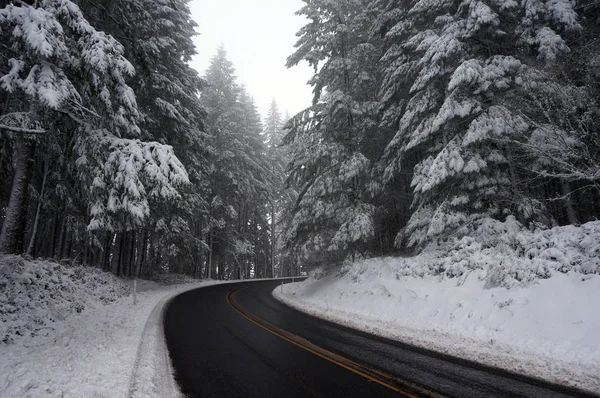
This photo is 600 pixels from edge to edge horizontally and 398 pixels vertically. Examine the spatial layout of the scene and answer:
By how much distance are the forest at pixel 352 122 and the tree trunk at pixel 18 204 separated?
0.14 feet

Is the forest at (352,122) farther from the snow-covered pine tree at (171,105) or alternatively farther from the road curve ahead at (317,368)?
the road curve ahead at (317,368)

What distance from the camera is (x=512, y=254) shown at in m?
10.2

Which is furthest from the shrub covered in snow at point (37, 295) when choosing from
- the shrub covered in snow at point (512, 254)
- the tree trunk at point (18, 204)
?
the shrub covered in snow at point (512, 254)

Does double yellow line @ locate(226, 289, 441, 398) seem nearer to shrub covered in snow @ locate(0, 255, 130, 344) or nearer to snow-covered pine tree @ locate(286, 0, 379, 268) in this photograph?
shrub covered in snow @ locate(0, 255, 130, 344)

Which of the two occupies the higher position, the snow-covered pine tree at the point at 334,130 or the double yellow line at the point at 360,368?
the snow-covered pine tree at the point at 334,130

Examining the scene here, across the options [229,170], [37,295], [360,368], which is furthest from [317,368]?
[229,170]

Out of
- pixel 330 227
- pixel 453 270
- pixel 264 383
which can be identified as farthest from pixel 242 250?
pixel 264 383

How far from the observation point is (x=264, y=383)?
569cm

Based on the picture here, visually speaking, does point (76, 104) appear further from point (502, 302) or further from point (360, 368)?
point (502, 302)

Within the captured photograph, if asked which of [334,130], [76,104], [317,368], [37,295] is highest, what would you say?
[334,130]

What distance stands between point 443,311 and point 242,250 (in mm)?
24567

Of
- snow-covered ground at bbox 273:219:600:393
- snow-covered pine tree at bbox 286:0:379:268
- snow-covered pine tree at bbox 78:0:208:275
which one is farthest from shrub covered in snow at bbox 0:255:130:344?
snow-covered pine tree at bbox 286:0:379:268

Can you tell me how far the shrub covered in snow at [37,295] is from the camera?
7.88 metres

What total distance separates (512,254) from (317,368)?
7.63 metres
